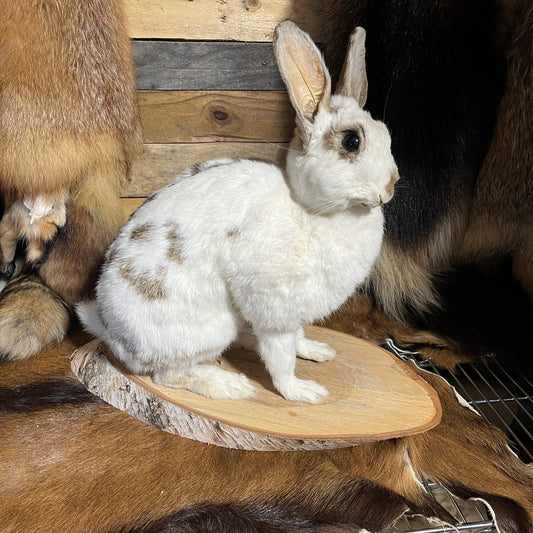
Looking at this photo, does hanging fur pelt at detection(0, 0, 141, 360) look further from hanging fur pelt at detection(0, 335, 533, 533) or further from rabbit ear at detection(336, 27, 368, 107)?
rabbit ear at detection(336, 27, 368, 107)

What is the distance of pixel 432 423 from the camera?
754 millimetres

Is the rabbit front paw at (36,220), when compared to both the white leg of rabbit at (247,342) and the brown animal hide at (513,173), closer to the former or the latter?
the white leg of rabbit at (247,342)

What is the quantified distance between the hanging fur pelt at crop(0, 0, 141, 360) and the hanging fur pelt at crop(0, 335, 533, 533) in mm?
181

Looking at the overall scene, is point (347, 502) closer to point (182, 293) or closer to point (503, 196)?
point (182, 293)

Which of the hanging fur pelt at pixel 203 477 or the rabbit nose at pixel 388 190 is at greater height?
the rabbit nose at pixel 388 190

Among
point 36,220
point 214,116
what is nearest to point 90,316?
point 36,220

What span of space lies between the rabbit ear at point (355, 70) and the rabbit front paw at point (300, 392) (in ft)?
1.21

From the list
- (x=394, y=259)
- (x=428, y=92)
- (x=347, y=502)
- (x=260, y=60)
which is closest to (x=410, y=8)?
(x=428, y=92)

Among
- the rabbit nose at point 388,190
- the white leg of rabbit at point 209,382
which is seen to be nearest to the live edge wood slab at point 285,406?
the white leg of rabbit at point 209,382

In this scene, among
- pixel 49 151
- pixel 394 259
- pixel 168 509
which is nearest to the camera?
pixel 168 509

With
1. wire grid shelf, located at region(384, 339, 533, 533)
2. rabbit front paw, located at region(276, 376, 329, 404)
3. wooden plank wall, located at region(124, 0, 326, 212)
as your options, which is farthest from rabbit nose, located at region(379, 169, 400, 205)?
wooden plank wall, located at region(124, 0, 326, 212)

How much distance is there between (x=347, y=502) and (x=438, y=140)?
59 centimetres

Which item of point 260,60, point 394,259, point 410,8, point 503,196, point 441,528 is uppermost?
point 410,8

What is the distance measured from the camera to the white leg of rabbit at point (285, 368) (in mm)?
727
